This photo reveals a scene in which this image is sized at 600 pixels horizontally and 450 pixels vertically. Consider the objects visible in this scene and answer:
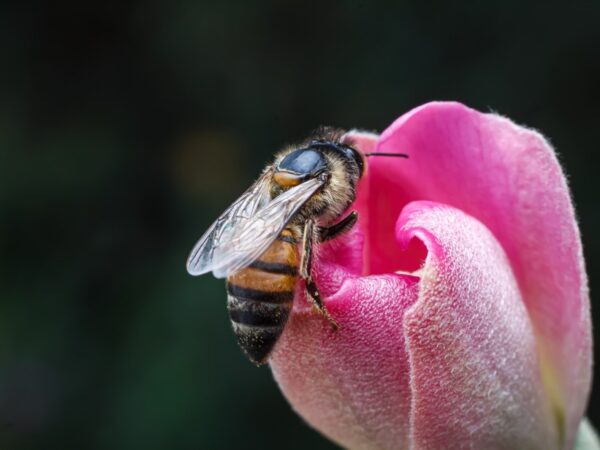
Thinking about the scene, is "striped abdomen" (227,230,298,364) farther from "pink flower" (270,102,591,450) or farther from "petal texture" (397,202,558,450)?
"petal texture" (397,202,558,450)

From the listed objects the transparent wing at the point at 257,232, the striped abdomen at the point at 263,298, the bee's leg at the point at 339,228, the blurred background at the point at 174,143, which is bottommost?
the blurred background at the point at 174,143

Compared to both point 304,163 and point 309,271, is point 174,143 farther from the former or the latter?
point 309,271

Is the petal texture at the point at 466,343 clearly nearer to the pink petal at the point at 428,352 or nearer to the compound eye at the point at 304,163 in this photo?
the pink petal at the point at 428,352

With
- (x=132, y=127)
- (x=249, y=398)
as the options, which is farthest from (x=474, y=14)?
(x=249, y=398)

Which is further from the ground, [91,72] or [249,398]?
[91,72]

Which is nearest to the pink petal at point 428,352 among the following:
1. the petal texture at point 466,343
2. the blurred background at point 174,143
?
the petal texture at point 466,343

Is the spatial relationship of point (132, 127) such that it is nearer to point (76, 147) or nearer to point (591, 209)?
point (76, 147)
